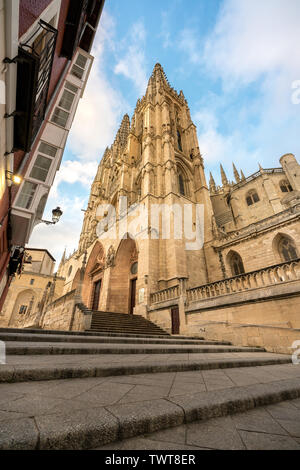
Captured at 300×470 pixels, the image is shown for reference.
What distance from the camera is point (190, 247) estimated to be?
1429 centimetres

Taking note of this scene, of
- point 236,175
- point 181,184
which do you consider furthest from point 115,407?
point 236,175

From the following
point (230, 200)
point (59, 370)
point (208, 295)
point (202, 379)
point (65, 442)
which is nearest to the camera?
point (65, 442)

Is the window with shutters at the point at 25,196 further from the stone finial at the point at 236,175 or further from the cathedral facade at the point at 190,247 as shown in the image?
the stone finial at the point at 236,175

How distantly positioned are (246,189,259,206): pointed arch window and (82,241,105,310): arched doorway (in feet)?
56.5

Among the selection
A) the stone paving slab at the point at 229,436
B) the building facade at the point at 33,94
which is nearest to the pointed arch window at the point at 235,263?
the building facade at the point at 33,94

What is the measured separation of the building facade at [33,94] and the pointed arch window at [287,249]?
1384cm

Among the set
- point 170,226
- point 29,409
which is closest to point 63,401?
point 29,409

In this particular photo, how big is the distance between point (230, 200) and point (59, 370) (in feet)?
79.2

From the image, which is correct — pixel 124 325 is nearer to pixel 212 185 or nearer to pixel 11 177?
pixel 11 177

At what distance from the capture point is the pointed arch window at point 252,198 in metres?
21.0

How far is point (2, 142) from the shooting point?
13.2 ft

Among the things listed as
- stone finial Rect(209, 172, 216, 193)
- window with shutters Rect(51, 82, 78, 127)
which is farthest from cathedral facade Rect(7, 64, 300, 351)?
window with shutters Rect(51, 82, 78, 127)

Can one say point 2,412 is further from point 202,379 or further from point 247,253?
point 247,253

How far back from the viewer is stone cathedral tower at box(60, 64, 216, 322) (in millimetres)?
12719
